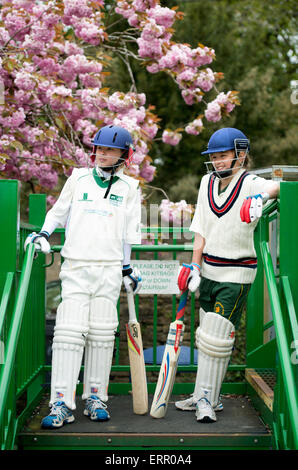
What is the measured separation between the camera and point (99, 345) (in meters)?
3.40

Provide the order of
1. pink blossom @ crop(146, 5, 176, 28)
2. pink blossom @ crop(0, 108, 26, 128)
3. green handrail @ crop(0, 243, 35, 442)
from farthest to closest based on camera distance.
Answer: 1. pink blossom @ crop(146, 5, 176, 28)
2. pink blossom @ crop(0, 108, 26, 128)
3. green handrail @ crop(0, 243, 35, 442)

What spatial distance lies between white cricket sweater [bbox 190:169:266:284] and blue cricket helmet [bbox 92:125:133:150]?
0.62 m

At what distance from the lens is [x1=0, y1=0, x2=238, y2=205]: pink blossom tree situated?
5211 millimetres

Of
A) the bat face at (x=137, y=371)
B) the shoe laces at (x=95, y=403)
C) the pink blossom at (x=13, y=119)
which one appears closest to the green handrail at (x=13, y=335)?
the shoe laces at (x=95, y=403)

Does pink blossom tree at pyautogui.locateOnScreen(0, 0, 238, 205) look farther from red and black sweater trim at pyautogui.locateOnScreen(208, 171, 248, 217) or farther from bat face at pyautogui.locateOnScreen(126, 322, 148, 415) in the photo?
bat face at pyautogui.locateOnScreen(126, 322, 148, 415)

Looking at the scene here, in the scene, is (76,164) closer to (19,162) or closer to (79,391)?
(19,162)

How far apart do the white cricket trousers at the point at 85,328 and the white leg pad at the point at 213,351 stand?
523 mm

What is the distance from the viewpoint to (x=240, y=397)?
412cm

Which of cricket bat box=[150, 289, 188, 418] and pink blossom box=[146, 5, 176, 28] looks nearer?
cricket bat box=[150, 289, 188, 418]

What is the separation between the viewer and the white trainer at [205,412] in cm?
340

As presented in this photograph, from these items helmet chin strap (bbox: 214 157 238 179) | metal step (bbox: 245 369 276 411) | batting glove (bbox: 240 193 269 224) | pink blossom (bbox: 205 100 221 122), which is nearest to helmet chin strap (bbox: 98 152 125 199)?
helmet chin strap (bbox: 214 157 238 179)

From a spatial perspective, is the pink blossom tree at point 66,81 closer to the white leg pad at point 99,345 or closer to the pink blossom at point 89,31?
the pink blossom at point 89,31

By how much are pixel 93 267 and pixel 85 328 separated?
14.2 inches

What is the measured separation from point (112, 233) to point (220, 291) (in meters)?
0.72
